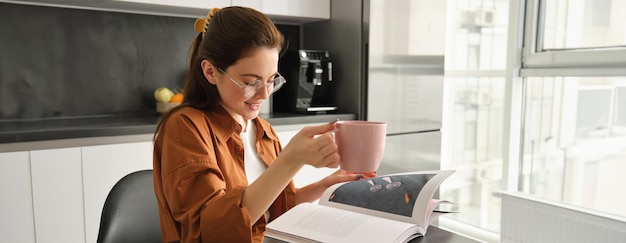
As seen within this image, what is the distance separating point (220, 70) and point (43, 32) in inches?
64.3

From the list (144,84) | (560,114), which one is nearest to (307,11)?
(144,84)

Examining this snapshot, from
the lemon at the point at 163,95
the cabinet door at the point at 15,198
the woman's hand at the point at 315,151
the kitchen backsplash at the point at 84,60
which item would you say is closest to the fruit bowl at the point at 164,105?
the lemon at the point at 163,95

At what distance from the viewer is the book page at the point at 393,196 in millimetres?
892

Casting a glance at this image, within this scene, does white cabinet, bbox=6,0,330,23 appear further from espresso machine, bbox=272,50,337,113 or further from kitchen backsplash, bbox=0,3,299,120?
espresso machine, bbox=272,50,337,113

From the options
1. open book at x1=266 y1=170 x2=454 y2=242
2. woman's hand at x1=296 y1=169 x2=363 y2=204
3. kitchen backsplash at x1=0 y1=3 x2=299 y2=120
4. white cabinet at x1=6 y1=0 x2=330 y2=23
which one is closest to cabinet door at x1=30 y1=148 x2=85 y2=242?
kitchen backsplash at x1=0 y1=3 x2=299 y2=120

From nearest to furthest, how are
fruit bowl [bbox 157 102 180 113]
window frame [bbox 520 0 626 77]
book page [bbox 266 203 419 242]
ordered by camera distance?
1. book page [bbox 266 203 419 242]
2. window frame [bbox 520 0 626 77]
3. fruit bowl [bbox 157 102 180 113]

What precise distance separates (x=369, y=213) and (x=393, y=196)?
0.06 m

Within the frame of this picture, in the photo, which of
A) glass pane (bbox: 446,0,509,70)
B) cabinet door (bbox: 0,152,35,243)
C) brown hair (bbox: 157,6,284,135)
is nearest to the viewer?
brown hair (bbox: 157,6,284,135)

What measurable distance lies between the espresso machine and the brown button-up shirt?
1.43 m

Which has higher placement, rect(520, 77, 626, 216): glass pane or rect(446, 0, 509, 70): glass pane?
rect(446, 0, 509, 70): glass pane

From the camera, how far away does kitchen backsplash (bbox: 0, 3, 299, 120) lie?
2.17 m

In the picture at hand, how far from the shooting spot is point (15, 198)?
1.69 m

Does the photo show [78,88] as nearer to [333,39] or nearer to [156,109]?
[156,109]

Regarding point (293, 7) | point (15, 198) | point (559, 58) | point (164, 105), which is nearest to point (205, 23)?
point (15, 198)
